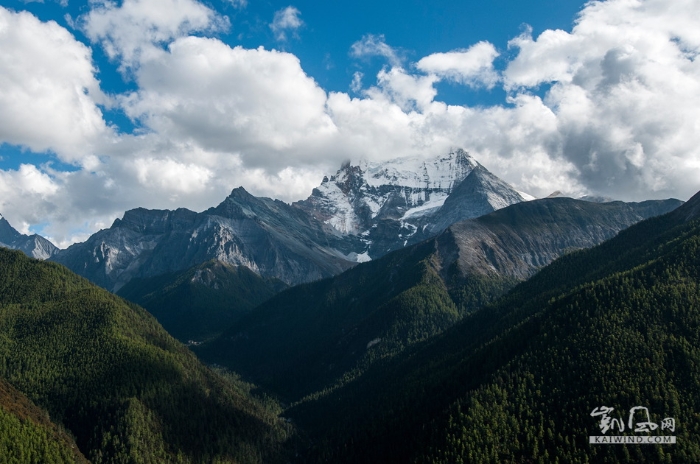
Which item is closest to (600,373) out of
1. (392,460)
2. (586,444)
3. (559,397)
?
(559,397)

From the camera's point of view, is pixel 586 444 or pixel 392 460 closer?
pixel 586 444

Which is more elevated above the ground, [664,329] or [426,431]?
[664,329]

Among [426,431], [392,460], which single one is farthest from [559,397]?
[392,460]

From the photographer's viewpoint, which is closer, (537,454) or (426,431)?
(537,454)

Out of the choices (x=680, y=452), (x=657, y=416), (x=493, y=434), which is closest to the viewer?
(x=680, y=452)

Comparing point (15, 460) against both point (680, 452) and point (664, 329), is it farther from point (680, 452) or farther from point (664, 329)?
point (664, 329)

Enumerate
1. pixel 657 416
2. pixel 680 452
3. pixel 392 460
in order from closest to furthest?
pixel 680 452 < pixel 657 416 < pixel 392 460

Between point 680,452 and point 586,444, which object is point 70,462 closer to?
point 586,444

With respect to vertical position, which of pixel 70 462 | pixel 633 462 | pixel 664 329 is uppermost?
pixel 664 329

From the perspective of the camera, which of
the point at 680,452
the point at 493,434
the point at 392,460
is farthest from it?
the point at 392,460
